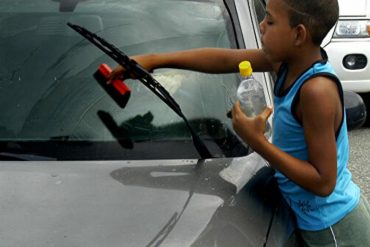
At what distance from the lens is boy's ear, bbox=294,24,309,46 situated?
1.91 metres

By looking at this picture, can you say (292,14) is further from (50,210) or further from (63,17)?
(63,17)

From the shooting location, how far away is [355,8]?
20.2 ft

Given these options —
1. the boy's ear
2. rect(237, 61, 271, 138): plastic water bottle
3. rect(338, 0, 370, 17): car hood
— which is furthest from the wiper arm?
rect(338, 0, 370, 17): car hood

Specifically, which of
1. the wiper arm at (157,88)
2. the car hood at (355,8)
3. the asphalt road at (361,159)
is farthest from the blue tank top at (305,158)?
the car hood at (355,8)

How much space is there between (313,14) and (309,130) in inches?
12.6

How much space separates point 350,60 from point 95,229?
4584 mm

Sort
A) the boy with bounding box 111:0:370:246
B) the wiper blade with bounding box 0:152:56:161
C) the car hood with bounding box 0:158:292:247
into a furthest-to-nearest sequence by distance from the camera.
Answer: the wiper blade with bounding box 0:152:56:161 → the boy with bounding box 111:0:370:246 → the car hood with bounding box 0:158:292:247

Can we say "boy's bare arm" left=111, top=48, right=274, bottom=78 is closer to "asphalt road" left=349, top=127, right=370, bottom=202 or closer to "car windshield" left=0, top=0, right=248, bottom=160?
"car windshield" left=0, top=0, right=248, bottom=160

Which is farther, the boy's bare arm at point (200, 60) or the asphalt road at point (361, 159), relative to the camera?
the asphalt road at point (361, 159)

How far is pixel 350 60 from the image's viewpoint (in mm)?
5973

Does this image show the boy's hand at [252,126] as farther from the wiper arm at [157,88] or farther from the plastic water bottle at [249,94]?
the wiper arm at [157,88]

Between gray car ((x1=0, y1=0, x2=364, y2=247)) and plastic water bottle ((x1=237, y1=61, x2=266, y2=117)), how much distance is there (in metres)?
0.24

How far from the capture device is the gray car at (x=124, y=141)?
6.03 ft

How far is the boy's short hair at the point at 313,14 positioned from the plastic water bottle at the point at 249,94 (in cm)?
19
